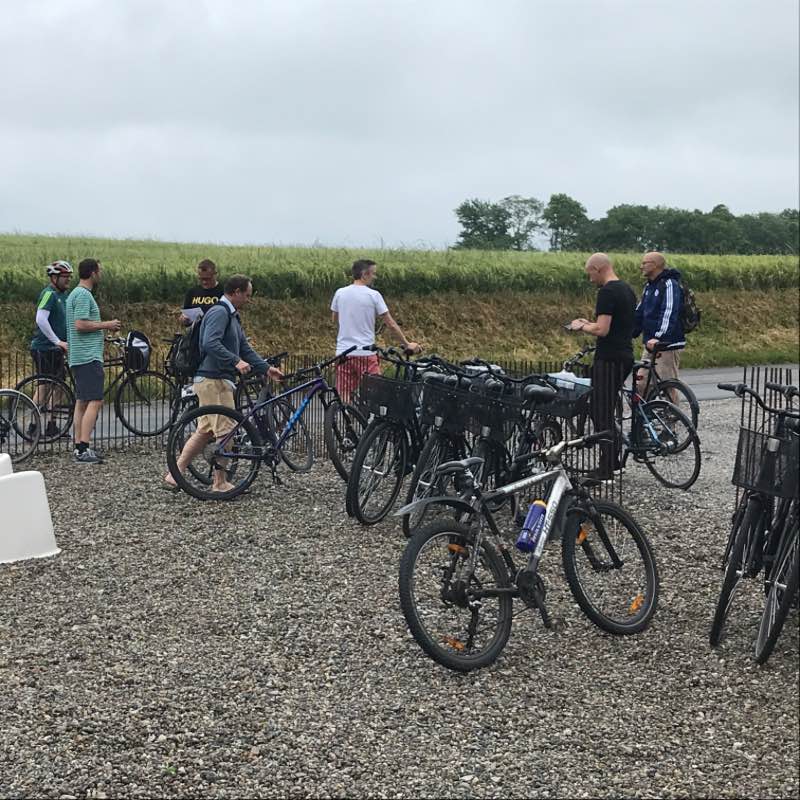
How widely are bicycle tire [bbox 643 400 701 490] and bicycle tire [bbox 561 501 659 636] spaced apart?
4.10m

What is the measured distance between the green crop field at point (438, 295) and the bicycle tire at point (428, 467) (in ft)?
54.7

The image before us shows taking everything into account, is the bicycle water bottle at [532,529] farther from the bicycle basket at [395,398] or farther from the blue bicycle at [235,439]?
the blue bicycle at [235,439]

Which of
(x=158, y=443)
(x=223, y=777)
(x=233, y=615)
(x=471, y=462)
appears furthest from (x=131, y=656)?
(x=158, y=443)

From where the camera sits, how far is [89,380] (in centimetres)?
1123

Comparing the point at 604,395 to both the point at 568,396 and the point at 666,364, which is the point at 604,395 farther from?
the point at 666,364

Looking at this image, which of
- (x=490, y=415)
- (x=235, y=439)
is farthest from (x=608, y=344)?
(x=235, y=439)

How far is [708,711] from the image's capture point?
5410 mm

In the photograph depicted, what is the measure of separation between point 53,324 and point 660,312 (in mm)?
6551

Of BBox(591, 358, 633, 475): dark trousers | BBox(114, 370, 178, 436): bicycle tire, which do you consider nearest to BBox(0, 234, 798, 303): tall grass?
BBox(114, 370, 178, 436): bicycle tire

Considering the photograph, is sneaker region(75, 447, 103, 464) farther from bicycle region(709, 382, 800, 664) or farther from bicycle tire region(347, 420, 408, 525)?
bicycle region(709, 382, 800, 664)

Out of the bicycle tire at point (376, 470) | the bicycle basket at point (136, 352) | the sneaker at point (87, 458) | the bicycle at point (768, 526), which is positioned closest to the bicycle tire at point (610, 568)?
the bicycle at point (768, 526)

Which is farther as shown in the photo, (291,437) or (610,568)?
(291,437)

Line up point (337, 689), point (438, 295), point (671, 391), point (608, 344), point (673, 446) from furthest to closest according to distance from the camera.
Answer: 1. point (438, 295)
2. point (671, 391)
3. point (673, 446)
4. point (608, 344)
5. point (337, 689)

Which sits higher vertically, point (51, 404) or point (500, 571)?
point (51, 404)
